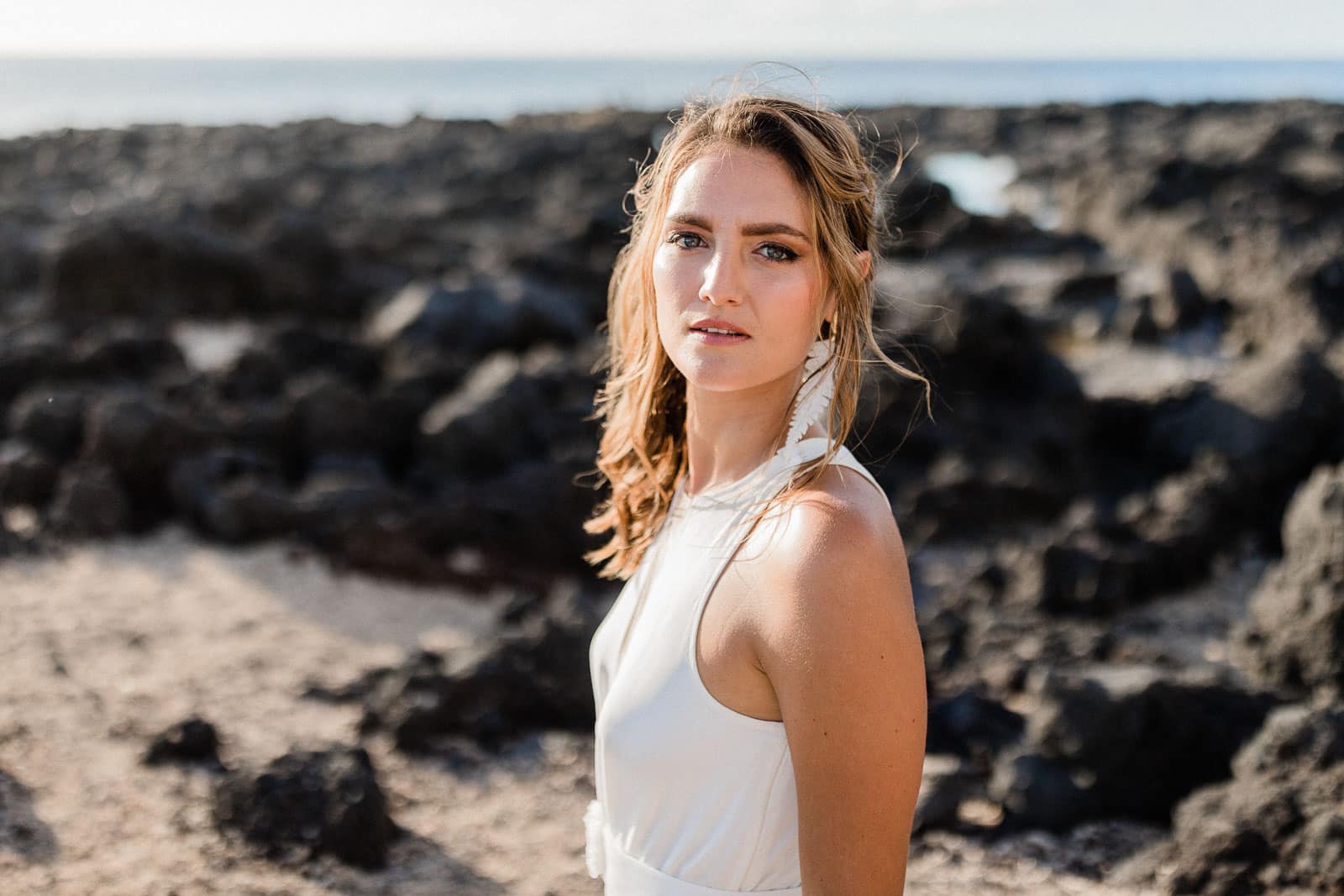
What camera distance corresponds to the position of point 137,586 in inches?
272

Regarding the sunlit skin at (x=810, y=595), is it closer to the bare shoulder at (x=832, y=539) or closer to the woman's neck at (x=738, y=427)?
the bare shoulder at (x=832, y=539)

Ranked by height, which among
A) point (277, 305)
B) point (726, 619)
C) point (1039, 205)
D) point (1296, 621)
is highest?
point (1039, 205)

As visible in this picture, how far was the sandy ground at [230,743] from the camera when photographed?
4.11m

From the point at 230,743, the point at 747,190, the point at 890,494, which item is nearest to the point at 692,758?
the point at 747,190

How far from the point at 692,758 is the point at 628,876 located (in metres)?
0.32

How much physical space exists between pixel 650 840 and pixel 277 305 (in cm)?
1219

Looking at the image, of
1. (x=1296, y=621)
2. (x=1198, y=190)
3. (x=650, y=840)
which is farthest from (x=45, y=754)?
(x=1198, y=190)

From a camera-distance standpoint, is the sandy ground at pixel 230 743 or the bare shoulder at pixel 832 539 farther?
the sandy ground at pixel 230 743

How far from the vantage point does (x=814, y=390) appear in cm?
199

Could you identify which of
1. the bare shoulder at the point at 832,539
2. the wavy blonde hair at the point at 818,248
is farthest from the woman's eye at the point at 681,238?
the bare shoulder at the point at 832,539

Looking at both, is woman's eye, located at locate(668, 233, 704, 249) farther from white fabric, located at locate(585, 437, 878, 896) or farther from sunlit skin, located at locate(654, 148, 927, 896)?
white fabric, located at locate(585, 437, 878, 896)

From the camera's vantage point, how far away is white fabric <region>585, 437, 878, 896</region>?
1743 millimetres

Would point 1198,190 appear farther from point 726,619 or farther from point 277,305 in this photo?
point 726,619

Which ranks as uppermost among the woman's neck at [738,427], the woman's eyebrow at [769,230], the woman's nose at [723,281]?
the woman's eyebrow at [769,230]
